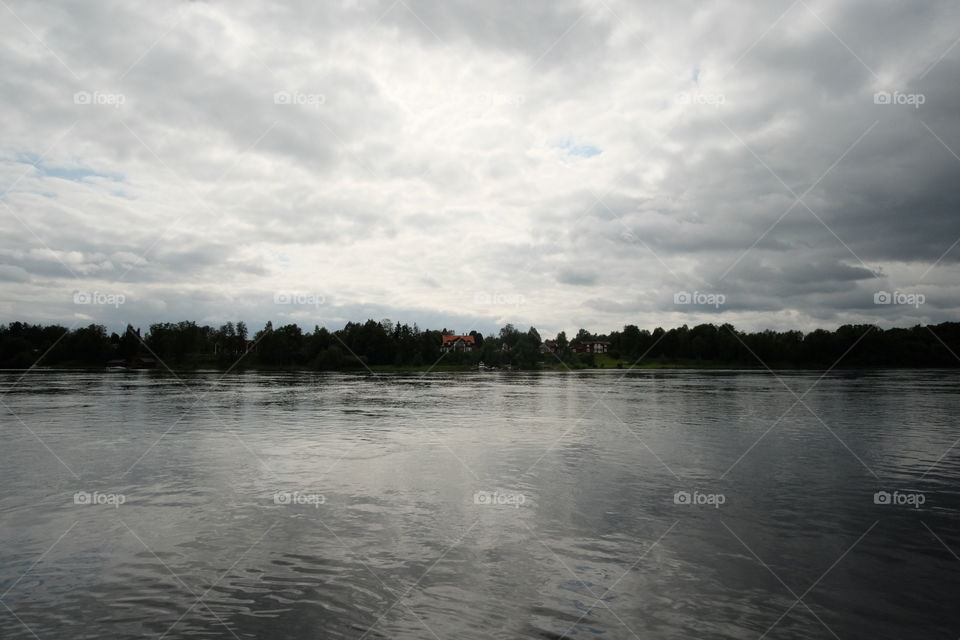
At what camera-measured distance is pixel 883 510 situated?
52.9 feet

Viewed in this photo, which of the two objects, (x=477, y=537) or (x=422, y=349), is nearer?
(x=477, y=537)

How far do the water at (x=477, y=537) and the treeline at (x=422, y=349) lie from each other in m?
139

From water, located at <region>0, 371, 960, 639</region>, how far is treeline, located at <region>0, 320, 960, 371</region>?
139 metres

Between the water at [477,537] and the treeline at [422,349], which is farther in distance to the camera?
the treeline at [422,349]

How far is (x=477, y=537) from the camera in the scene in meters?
13.5

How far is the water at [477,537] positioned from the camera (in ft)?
31.0

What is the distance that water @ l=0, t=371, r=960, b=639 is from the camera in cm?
944

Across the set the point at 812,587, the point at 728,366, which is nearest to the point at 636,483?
the point at 812,587

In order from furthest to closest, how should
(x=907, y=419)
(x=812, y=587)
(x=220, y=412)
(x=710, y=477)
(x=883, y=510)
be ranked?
(x=220, y=412)
(x=907, y=419)
(x=710, y=477)
(x=883, y=510)
(x=812, y=587)

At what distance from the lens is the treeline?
16550cm

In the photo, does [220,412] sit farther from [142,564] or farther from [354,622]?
[354,622]

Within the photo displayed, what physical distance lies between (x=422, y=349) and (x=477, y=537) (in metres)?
169

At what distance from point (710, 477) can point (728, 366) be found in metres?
169

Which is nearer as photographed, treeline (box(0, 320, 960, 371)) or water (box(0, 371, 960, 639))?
water (box(0, 371, 960, 639))
